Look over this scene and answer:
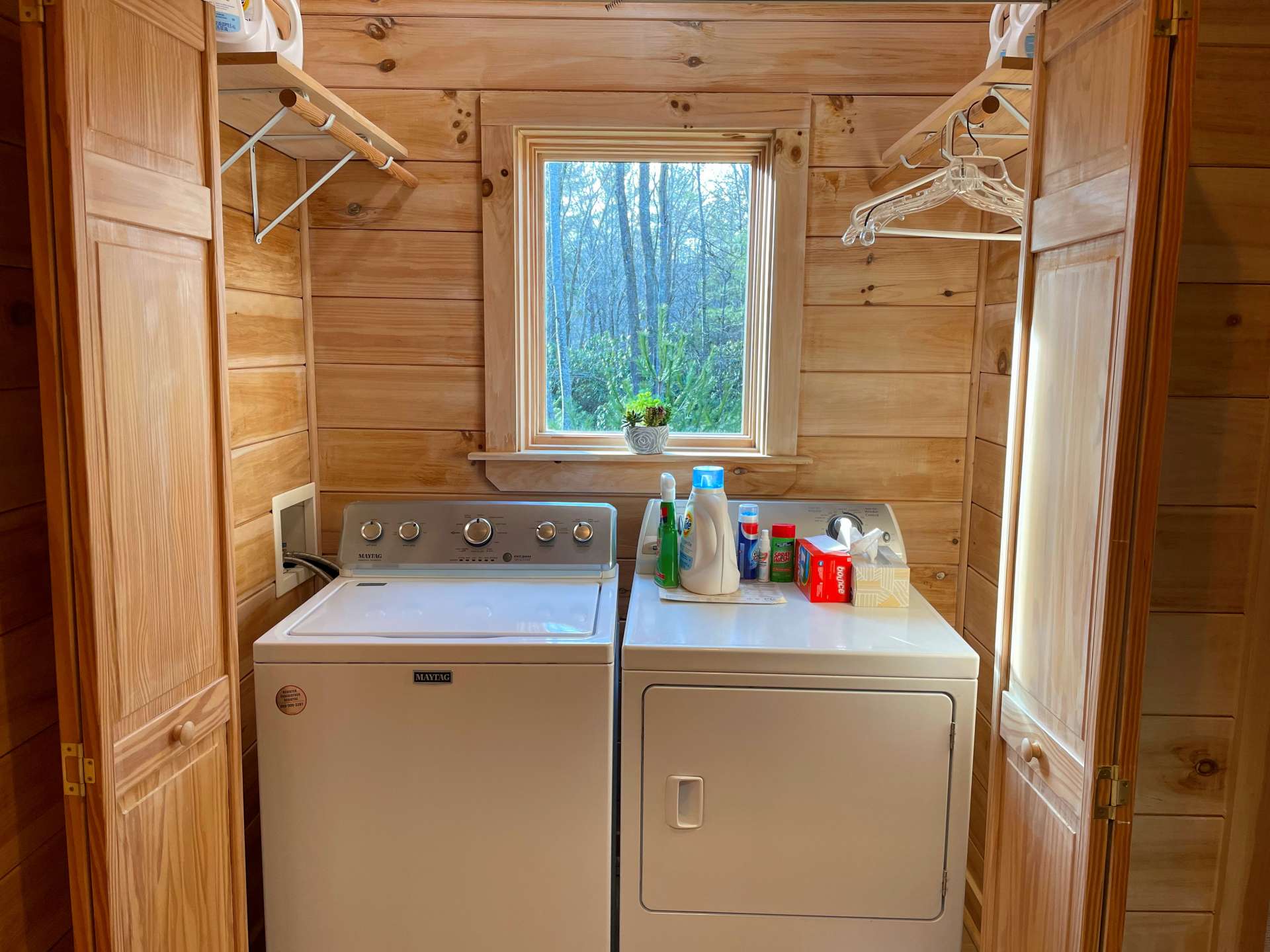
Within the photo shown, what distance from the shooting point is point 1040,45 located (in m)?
1.29

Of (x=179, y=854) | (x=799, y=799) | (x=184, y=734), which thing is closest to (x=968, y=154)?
(x=799, y=799)

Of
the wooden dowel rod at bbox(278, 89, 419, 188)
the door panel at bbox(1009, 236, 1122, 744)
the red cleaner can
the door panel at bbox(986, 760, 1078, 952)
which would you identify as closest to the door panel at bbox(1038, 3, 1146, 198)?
the door panel at bbox(1009, 236, 1122, 744)

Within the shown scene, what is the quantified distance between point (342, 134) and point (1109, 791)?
65.9 inches

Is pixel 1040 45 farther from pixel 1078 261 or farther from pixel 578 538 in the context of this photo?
pixel 578 538

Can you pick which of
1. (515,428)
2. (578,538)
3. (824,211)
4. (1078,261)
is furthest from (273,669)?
(824,211)

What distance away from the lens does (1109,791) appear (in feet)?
3.61

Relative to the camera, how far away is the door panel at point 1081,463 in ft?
3.38

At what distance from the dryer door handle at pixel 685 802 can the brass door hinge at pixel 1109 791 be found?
0.74m

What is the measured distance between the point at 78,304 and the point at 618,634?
1500 millimetres

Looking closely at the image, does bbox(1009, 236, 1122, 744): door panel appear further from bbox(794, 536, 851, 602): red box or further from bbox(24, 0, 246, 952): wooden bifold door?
bbox(24, 0, 246, 952): wooden bifold door

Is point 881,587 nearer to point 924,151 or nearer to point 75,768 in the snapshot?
point 924,151

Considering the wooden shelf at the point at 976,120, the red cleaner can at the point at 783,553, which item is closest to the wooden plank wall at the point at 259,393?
the red cleaner can at the point at 783,553

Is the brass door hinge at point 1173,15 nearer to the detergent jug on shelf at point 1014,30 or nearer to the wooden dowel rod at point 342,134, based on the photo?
the detergent jug on shelf at point 1014,30

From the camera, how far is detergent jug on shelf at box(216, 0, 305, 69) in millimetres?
1457
